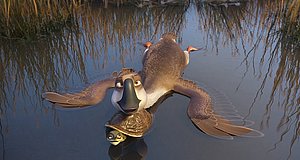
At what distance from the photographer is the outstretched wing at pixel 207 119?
1693 millimetres

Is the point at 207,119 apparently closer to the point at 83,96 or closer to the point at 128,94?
the point at 128,94

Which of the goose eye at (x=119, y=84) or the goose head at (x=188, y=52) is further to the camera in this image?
the goose head at (x=188, y=52)

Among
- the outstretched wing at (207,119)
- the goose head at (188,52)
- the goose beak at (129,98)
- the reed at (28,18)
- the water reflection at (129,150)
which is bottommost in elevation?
the water reflection at (129,150)

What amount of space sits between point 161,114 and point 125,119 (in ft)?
1.15

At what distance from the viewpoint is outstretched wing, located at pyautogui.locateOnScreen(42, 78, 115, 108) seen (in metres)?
1.95

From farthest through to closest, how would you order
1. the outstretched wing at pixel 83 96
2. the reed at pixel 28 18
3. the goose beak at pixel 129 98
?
the reed at pixel 28 18, the outstretched wing at pixel 83 96, the goose beak at pixel 129 98

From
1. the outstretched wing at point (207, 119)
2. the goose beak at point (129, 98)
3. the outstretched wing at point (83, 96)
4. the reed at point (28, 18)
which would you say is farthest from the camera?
the reed at point (28, 18)

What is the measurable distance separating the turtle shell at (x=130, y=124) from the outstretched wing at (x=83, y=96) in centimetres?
39

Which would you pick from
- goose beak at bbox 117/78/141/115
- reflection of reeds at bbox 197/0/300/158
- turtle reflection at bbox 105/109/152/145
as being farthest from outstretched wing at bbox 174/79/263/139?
goose beak at bbox 117/78/141/115

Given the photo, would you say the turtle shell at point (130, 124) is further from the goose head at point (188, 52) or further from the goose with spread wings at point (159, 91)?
the goose head at point (188, 52)

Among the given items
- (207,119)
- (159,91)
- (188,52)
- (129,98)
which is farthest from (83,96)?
(188,52)

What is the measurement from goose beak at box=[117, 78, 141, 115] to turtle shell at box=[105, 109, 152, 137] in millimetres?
65

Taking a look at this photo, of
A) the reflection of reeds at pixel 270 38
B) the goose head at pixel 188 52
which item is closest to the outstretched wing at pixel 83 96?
the goose head at pixel 188 52

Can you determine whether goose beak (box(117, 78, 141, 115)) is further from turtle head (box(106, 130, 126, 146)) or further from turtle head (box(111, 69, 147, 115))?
turtle head (box(106, 130, 126, 146))
